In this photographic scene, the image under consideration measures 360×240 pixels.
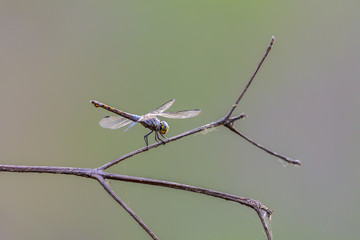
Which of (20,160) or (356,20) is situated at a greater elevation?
(356,20)

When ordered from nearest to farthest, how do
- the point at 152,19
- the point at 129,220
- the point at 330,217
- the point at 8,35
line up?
1. the point at 330,217
2. the point at 129,220
3. the point at 8,35
4. the point at 152,19

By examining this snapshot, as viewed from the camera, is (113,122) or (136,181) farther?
(113,122)

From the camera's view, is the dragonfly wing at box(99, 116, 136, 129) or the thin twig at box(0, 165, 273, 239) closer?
the thin twig at box(0, 165, 273, 239)

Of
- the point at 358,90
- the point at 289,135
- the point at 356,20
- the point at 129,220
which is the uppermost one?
the point at 356,20

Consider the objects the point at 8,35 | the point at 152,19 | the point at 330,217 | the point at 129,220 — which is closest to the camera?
the point at 330,217

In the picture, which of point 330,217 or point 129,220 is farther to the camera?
point 129,220

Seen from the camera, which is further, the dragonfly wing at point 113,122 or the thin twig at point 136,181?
the dragonfly wing at point 113,122

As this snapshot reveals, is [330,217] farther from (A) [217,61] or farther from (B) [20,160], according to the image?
(B) [20,160]

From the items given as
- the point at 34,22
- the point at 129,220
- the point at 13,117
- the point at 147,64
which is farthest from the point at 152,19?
the point at 129,220
